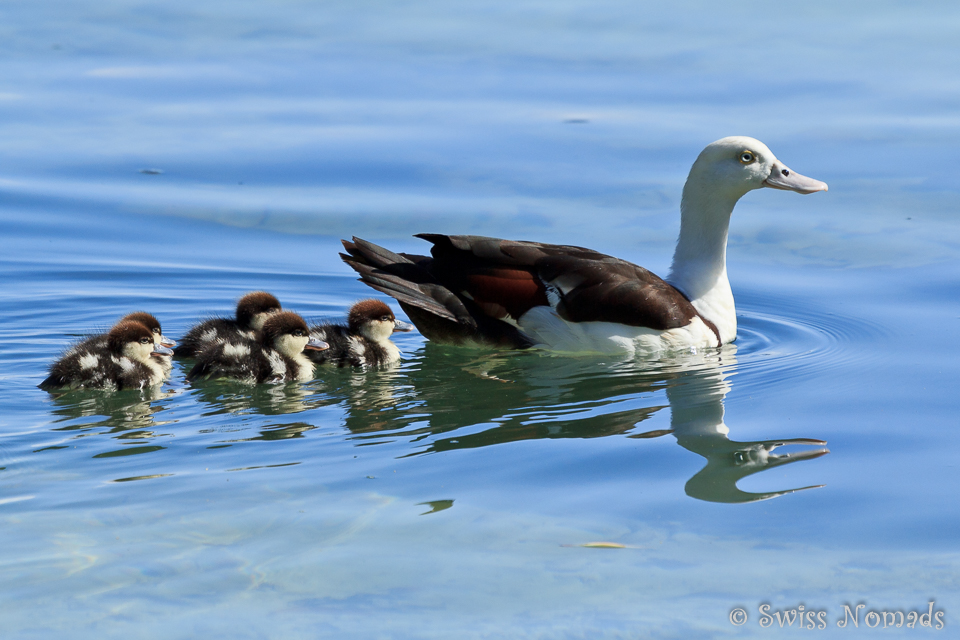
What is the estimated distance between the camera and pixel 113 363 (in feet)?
19.8

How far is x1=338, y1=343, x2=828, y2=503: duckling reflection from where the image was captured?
17.3ft

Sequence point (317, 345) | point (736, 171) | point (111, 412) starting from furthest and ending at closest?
point (736, 171)
point (317, 345)
point (111, 412)

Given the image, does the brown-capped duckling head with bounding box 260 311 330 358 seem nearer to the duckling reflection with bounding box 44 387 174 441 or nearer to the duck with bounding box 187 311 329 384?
the duck with bounding box 187 311 329 384

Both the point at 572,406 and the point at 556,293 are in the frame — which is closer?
the point at 572,406

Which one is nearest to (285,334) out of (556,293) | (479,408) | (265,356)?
(265,356)

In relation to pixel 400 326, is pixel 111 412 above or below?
below

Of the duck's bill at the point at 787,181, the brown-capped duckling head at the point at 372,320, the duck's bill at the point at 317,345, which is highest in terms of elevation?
the duck's bill at the point at 787,181

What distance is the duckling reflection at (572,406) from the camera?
5.27 meters

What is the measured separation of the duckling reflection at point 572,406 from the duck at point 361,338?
0.64 ft

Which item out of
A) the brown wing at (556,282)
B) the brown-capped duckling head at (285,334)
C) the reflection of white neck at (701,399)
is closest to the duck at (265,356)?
the brown-capped duckling head at (285,334)

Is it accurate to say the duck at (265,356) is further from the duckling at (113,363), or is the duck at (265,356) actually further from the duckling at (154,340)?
the duckling at (113,363)

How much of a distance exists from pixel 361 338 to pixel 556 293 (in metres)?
1.10

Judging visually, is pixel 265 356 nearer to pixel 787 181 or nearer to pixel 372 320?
pixel 372 320

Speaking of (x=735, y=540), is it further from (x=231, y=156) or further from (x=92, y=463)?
(x=231, y=156)
